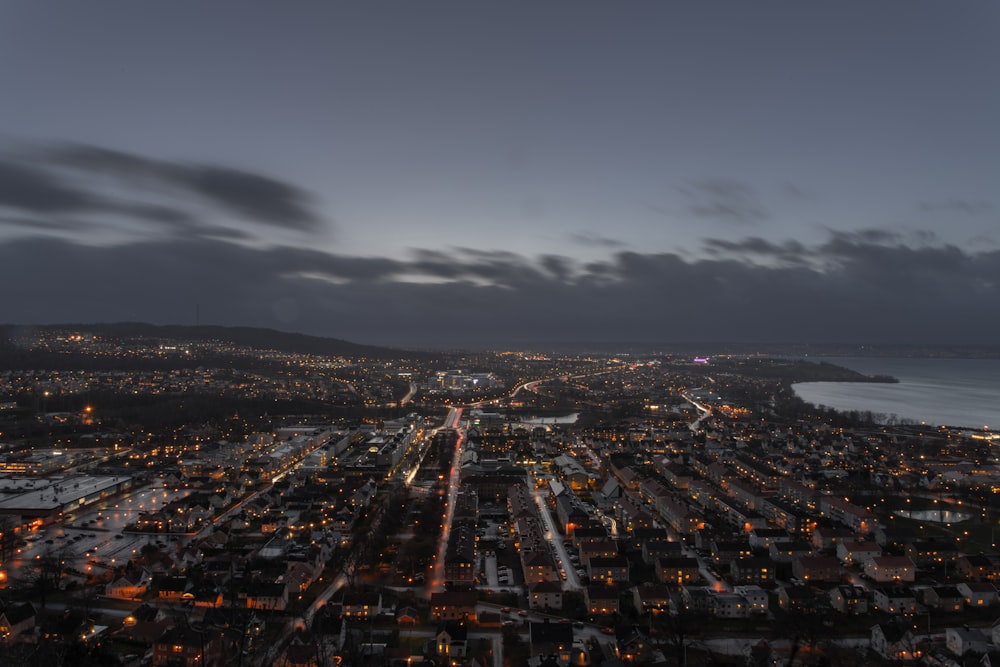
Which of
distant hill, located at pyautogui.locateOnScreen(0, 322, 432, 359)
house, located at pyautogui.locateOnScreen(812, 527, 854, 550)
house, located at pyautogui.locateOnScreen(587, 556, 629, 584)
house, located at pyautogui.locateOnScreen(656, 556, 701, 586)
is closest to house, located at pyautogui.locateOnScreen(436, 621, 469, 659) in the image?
house, located at pyautogui.locateOnScreen(587, 556, 629, 584)

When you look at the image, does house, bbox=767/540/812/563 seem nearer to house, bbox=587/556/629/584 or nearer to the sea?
house, bbox=587/556/629/584

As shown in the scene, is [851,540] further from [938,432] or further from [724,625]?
[938,432]

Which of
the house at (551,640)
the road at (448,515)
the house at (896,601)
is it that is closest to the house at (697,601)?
the house at (551,640)

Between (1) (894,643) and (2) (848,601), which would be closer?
(1) (894,643)

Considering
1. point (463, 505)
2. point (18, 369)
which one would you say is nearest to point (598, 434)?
point (463, 505)

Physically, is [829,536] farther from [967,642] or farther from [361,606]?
[361,606]

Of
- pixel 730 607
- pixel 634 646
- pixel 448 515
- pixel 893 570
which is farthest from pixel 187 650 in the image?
pixel 893 570
